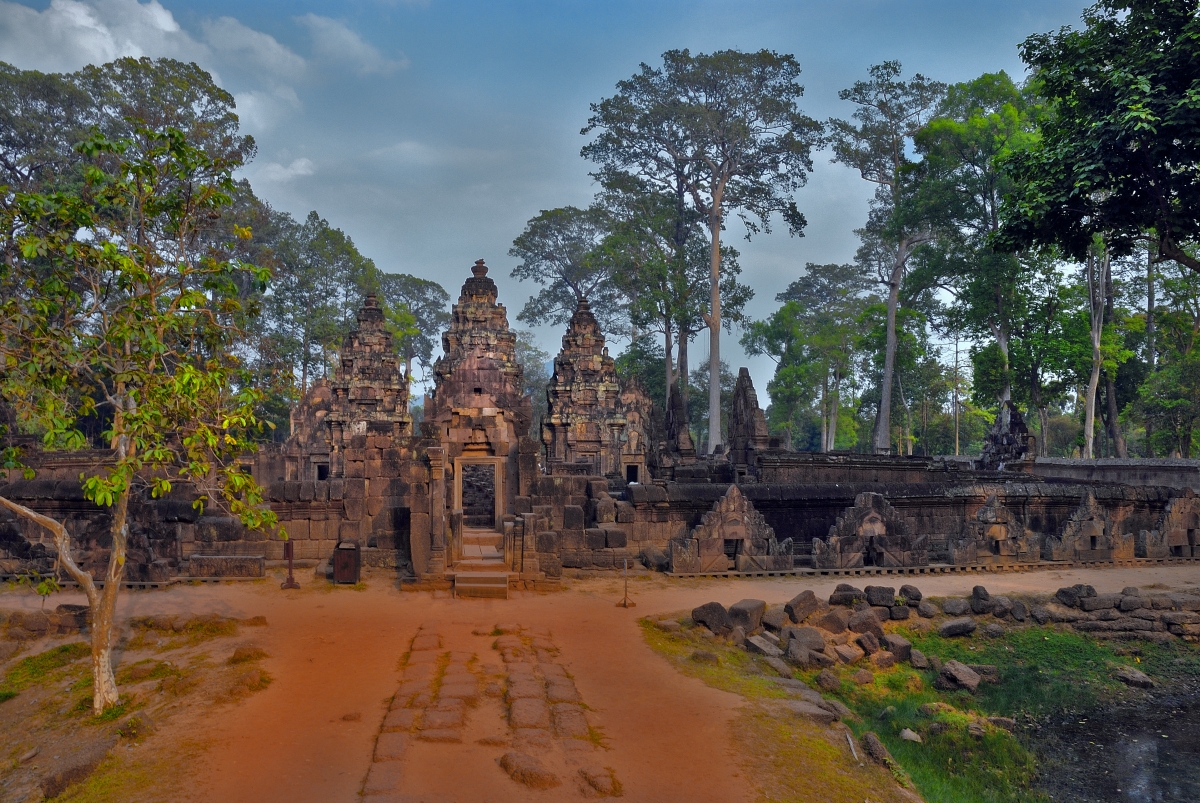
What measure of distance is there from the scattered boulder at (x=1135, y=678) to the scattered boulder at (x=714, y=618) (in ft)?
18.5

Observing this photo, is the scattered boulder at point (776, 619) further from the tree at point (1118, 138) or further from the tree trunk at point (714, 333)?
the tree trunk at point (714, 333)

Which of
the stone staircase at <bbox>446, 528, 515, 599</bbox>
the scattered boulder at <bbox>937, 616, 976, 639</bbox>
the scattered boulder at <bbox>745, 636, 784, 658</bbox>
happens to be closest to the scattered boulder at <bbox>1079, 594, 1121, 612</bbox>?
the scattered boulder at <bbox>937, 616, 976, 639</bbox>

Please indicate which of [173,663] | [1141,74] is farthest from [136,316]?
[1141,74]

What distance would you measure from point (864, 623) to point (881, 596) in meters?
1.09

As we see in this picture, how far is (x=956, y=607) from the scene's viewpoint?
11867mm

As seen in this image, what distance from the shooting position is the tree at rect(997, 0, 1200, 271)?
38.8ft

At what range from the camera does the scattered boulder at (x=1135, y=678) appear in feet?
33.0

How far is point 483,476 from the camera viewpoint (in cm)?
2473

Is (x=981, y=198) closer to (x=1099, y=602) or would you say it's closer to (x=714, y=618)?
(x=1099, y=602)

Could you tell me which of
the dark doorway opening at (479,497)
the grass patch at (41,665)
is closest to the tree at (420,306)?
the dark doorway opening at (479,497)

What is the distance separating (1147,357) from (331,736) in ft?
126

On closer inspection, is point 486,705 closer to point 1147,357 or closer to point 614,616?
point 614,616

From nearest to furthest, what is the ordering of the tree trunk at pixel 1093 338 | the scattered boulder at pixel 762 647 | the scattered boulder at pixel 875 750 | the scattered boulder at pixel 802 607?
the scattered boulder at pixel 875 750 → the scattered boulder at pixel 762 647 → the scattered boulder at pixel 802 607 → the tree trunk at pixel 1093 338

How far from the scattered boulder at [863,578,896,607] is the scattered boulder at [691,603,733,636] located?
2.63 m
